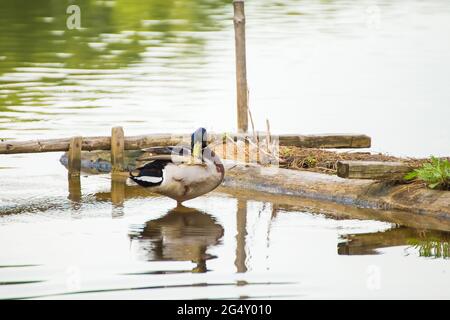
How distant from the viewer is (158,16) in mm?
45656

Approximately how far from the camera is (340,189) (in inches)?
685

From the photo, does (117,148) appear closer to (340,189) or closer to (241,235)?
(340,189)

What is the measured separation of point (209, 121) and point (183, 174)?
30.1ft

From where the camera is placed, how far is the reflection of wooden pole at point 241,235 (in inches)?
559

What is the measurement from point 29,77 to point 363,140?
14.1 m

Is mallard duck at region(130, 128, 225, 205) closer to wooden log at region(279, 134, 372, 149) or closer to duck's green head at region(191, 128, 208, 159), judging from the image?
duck's green head at region(191, 128, 208, 159)

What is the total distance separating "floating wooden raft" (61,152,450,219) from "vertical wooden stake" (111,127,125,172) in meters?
1.85

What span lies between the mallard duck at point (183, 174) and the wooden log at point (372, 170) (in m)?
1.61

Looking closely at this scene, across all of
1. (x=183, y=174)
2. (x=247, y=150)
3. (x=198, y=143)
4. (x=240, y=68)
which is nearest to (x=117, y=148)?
(x=247, y=150)

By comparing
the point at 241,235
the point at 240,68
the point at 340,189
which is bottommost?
the point at 241,235

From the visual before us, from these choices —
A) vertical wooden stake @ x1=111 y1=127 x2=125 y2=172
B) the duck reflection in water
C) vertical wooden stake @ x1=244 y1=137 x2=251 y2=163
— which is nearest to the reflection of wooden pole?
the duck reflection in water

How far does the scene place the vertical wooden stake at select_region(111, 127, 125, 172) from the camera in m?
19.5

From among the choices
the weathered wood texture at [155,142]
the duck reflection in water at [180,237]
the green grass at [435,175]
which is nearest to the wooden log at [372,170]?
the green grass at [435,175]

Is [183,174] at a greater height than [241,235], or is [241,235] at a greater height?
[183,174]
